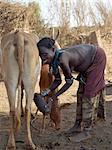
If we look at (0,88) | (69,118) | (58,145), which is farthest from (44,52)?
(0,88)

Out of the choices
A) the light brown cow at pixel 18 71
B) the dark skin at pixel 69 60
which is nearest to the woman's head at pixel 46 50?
the dark skin at pixel 69 60

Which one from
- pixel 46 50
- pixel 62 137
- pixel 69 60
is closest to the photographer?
pixel 46 50

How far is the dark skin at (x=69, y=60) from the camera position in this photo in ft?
17.1

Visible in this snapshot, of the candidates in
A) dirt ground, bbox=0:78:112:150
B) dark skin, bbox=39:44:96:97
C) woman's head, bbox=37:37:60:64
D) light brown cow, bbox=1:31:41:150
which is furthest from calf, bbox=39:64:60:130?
woman's head, bbox=37:37:60:64

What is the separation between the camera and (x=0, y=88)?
12477 millimetres

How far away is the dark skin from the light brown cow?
23 cm

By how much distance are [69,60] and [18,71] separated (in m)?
0.75

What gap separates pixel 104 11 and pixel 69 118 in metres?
14.0

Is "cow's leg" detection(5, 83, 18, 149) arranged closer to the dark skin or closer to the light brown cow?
the light brown cow

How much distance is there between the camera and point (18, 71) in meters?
5.30

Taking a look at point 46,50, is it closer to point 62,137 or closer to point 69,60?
point 69,60

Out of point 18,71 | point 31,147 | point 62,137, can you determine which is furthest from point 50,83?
point 31,147

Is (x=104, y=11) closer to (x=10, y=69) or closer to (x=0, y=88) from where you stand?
(x=0, y=88)

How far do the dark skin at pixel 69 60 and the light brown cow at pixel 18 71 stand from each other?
229mm
